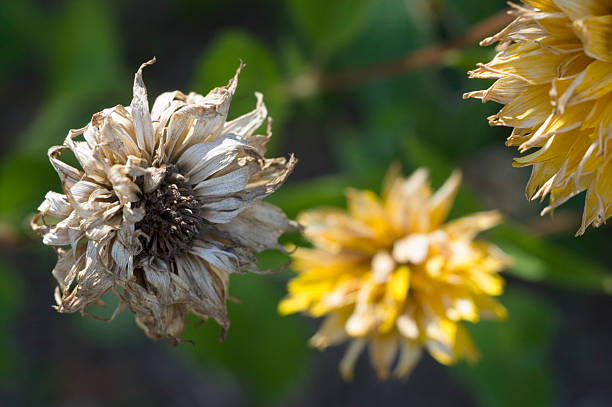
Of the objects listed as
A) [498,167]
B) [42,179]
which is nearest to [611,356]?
[498,167]

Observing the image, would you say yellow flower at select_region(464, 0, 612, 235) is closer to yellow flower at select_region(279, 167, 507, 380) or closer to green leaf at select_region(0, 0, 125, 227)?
yellow flower at select_region(279, 167, 507, 380)

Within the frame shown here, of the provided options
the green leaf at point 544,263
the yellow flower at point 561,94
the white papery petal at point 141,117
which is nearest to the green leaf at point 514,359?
the green leaf at point 544,263

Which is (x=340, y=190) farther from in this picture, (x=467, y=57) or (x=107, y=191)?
(x=107, y=191)

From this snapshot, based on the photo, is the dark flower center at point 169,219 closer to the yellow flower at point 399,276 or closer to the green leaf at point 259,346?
the yellow flower at point 399,276

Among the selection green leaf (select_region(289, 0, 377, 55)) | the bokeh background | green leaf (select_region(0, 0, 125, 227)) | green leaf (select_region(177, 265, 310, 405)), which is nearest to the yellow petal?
the bokeh background

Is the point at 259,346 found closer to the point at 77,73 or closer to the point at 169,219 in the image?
the point at 77,73

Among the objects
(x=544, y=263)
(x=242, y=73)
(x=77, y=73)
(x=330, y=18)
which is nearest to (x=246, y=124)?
(x=242, y=73)
